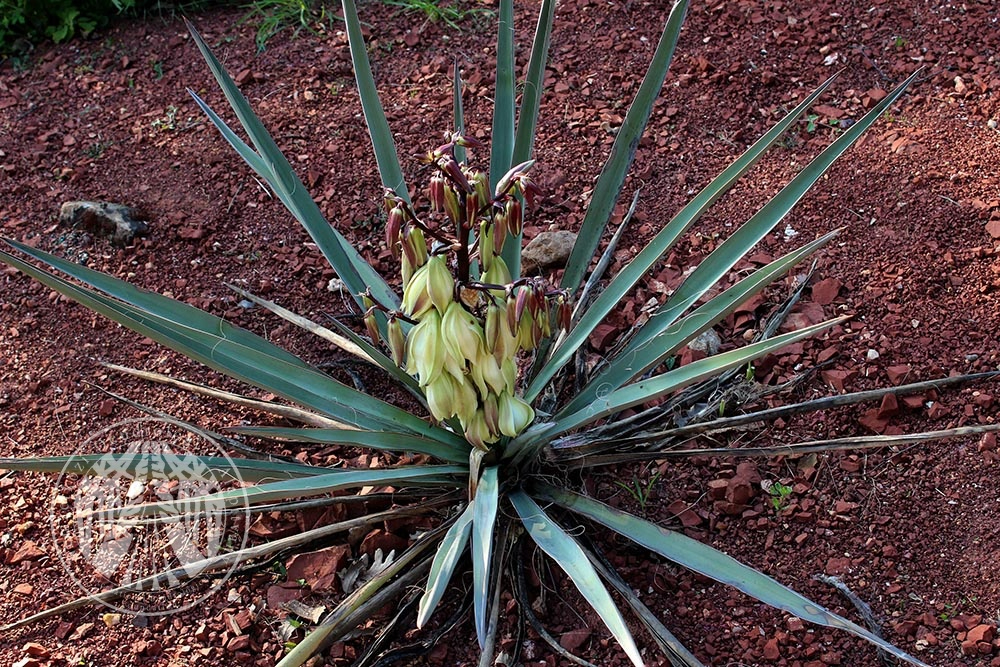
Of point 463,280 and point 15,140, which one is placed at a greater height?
point 15,140

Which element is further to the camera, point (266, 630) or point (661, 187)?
point (661, 187)

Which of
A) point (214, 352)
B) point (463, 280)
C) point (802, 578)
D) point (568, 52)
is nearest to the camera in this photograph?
point (463, 280)

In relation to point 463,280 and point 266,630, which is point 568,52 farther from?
point 266,630

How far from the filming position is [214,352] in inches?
66.1

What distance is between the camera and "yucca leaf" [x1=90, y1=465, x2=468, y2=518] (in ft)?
5.01

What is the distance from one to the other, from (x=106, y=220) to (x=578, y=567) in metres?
1.95

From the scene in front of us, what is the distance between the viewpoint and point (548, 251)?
2.57 meters

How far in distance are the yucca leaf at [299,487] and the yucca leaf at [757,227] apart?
49 cm

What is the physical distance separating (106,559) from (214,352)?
2.55 ft

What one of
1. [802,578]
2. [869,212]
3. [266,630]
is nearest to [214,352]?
[266,630]

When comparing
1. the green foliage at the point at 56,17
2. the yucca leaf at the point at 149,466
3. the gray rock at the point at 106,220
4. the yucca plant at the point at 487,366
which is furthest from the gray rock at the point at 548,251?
the green foliage at the point at 56,17

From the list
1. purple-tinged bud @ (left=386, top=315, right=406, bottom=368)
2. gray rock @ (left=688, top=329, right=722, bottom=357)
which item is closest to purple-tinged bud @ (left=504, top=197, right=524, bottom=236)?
purple-tinged bud @ (left=386, top=315, right=406, bottom=368)

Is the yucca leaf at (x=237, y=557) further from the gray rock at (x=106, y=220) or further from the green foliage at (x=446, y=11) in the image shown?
the green foliage at (x=446, y=11)

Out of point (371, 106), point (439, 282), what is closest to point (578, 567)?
point (439, 282)
